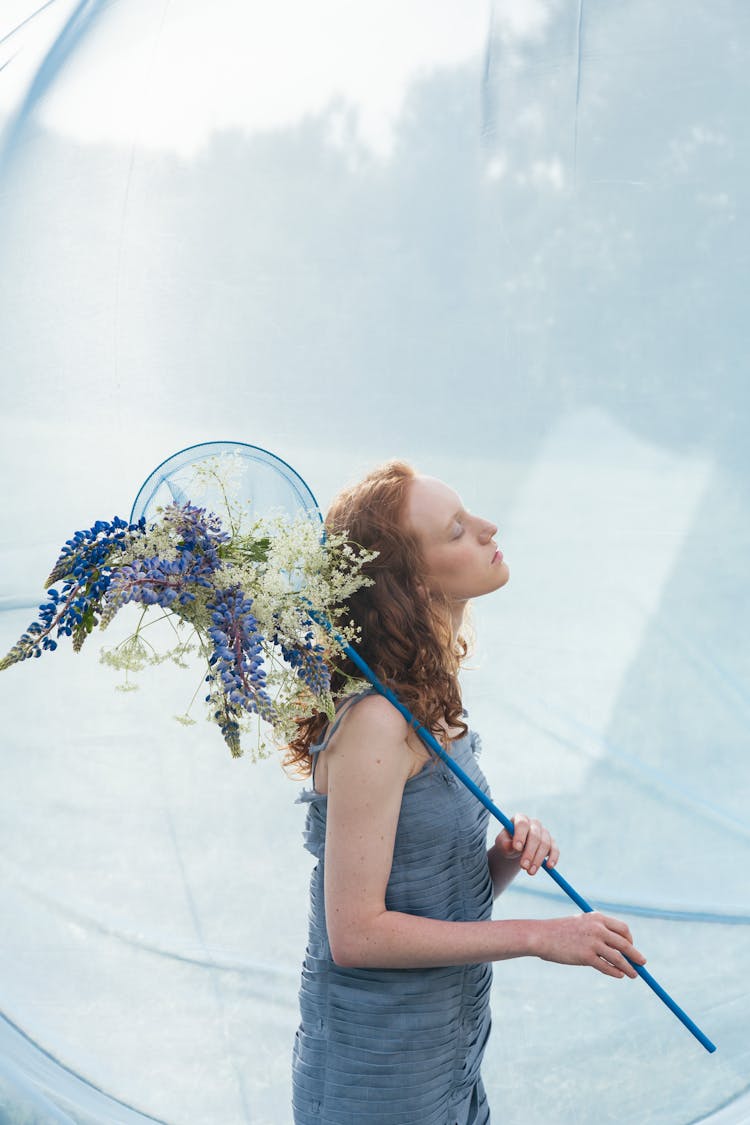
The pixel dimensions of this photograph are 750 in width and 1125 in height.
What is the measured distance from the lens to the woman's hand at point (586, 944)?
4.73ft

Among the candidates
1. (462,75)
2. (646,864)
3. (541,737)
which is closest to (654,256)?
(462,75)

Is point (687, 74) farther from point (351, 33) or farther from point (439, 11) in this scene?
point (351, 33)

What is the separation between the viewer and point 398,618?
5.24 feet

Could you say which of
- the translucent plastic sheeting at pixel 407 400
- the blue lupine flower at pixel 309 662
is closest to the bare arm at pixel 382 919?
the blue lupine flower at pixel 309 662

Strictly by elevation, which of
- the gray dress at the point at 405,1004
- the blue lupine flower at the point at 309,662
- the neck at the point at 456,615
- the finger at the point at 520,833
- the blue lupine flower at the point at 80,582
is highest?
the blue lupine flower at the point at 80,582

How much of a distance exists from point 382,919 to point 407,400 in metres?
2.59

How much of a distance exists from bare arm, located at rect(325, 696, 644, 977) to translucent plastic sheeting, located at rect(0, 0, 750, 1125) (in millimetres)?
2128

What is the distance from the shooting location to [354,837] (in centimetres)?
144

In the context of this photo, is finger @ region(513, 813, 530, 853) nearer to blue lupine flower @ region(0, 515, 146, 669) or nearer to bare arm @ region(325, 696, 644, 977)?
bare arm @ region(325, 696, 644, 977)

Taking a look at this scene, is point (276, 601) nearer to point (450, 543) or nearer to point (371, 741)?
point (371, 741)

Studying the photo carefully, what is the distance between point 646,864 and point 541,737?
0.54 metres

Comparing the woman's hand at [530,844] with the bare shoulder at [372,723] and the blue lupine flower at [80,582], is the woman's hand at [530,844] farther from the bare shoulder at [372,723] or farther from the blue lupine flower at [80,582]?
the blue lupine flower at [80,582]

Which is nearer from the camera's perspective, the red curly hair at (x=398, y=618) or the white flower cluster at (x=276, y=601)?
the white flower cluster at (x=276, y=601)

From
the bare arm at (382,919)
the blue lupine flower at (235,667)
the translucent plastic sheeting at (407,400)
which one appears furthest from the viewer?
the translucent plastic sheeting at (407,400)
